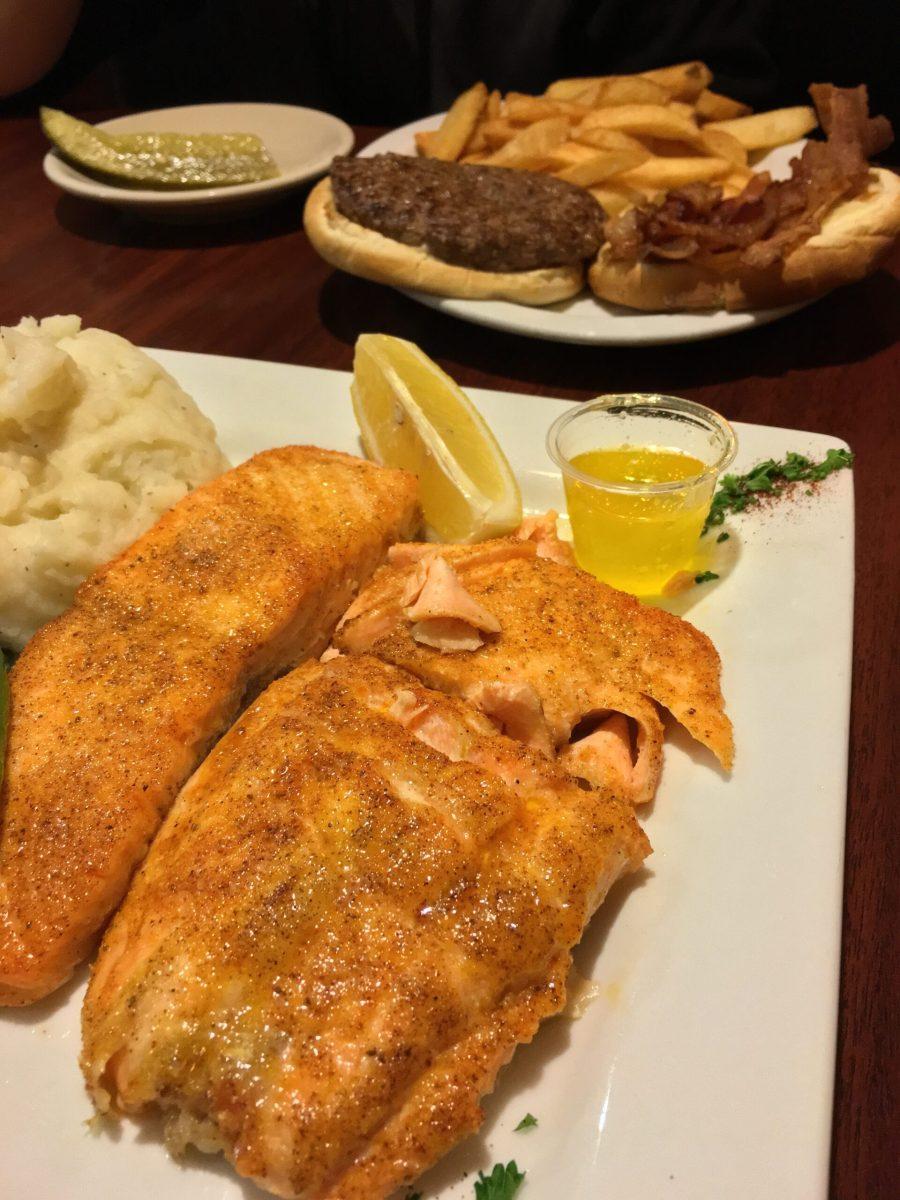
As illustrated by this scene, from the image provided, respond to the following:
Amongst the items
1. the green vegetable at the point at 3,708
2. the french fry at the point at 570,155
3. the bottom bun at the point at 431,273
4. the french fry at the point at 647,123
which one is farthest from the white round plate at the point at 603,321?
the green vegetable at the point at 3,708

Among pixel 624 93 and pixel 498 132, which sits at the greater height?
pixel 624 93

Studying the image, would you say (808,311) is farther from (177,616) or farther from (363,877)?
(363,877)

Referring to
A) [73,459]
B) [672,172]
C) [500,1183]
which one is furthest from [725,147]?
[500,1183]

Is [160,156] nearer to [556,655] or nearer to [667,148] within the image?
[667,148]

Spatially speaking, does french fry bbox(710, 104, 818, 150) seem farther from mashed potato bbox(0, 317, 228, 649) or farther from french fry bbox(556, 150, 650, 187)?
mashed potato bbox(0, 317, 228, 649)

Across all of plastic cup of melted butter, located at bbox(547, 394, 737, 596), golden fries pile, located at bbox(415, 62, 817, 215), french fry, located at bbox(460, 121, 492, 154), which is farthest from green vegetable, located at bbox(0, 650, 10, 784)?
french fry, located at bbox(460, 121, 492, 154)

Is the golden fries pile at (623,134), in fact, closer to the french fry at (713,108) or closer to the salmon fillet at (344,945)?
the french fry at (713,108)
